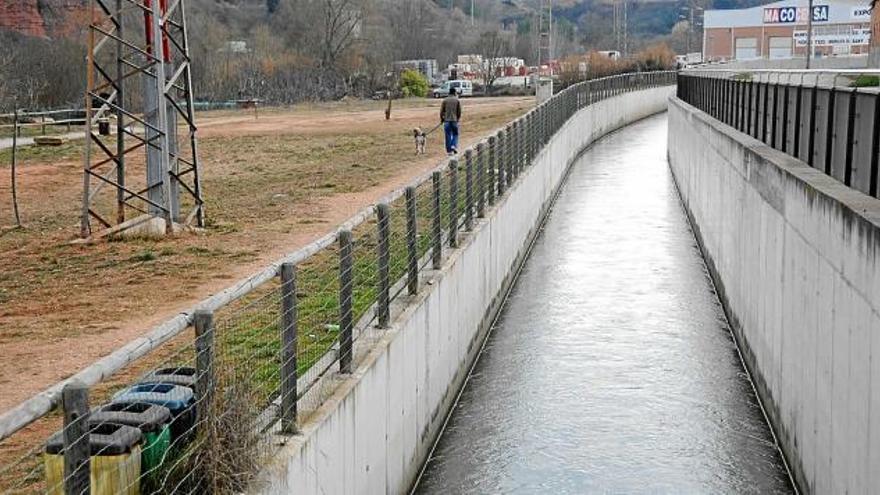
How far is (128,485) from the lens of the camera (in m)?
5.73

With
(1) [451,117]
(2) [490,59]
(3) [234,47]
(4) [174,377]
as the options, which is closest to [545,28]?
(2) [490,59]

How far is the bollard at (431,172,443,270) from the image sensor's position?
44.5ft

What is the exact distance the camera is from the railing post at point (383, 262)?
1062 cm

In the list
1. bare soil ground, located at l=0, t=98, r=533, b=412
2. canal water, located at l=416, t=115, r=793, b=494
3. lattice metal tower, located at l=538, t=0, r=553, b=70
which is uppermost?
lattice metal tower, located at l=538, t=0, r=553, b=70

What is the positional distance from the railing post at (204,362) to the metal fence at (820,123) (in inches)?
230

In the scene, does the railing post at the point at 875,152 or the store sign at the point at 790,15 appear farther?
the store sign at the point at 790,15

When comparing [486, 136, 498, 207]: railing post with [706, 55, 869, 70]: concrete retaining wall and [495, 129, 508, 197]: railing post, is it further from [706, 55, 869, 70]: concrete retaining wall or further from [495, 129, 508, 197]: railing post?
[706, 55, 869, 70]: concrete retaining wall

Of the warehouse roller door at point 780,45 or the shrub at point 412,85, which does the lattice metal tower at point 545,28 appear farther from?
the warehouse roller door at point 780,45

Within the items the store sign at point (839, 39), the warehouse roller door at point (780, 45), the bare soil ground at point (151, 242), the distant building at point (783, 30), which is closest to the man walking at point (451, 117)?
the bare soil ground at point (151, 242)

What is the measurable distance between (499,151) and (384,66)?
4080 inches

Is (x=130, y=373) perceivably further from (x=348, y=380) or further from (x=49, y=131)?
(x=49, y=131)

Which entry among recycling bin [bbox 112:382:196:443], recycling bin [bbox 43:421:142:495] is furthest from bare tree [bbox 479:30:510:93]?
recycling bin [bbox 43:421:142:495]

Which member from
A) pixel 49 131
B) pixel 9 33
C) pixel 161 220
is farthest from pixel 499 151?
pixel 9 33

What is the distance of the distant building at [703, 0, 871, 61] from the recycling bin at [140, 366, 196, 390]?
107 meters
